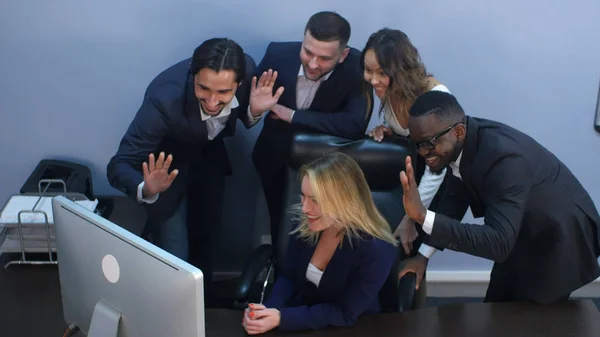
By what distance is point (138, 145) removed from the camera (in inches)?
104

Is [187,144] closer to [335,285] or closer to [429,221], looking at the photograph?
[335,285]

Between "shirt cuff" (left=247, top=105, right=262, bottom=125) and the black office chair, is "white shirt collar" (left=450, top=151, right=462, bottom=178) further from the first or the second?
"shirt cuff" (left=247, top=105, right=262, bottom=125)

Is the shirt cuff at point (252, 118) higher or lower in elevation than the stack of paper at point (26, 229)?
higher

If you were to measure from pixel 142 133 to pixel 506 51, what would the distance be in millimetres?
1602

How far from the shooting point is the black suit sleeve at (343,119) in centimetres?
277

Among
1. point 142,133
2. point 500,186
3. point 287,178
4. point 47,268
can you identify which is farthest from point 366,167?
point 47,268

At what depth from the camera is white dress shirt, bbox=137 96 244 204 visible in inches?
101

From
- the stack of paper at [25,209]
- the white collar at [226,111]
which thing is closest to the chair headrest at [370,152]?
the white collar at [226,111]

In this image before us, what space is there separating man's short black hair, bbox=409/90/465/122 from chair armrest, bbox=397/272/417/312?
1.92 ft

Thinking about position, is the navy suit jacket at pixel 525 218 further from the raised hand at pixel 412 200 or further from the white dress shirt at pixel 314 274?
the white dress shirt at pixel 314 274

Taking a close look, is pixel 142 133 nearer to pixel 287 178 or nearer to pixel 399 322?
pixel 287 178

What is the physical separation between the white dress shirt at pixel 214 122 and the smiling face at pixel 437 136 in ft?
2.73

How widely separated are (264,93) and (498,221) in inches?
42.9

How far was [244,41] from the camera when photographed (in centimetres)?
298
